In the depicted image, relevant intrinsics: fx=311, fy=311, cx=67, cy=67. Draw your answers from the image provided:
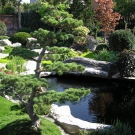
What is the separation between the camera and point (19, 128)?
587 cm

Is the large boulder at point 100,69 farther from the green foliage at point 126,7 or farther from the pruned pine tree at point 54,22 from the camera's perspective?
the green foliage at point 126,7

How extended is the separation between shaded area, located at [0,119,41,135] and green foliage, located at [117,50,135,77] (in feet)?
21.8

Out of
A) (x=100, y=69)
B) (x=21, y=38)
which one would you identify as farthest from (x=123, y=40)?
(x=21, y=38)

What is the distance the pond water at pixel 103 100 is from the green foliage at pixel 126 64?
39 centimetres

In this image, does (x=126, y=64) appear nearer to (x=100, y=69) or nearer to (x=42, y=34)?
(x=100, y=69)

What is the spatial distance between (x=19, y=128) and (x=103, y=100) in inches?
171

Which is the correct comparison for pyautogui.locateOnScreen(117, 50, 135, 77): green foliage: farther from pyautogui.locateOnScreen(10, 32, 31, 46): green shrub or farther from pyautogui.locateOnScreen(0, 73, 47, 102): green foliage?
pyautogui.locateOnScreen(10, 32, 31, 46): green shrub

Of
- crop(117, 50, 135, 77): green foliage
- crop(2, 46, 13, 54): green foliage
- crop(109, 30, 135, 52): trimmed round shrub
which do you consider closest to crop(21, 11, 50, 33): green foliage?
crop(2, 46, 13, 54): green foliage

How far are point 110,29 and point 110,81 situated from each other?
750cm

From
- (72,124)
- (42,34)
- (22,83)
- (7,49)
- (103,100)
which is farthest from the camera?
(7,49)

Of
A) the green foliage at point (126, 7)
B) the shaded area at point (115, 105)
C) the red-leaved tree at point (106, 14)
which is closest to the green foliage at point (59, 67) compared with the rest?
the shaded area at point (115, 105)

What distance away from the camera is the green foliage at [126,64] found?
11.9 m

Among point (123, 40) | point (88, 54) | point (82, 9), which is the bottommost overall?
point (88, 54)

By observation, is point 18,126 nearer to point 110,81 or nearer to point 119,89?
point 119,89
